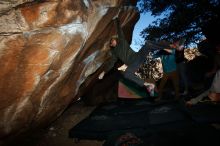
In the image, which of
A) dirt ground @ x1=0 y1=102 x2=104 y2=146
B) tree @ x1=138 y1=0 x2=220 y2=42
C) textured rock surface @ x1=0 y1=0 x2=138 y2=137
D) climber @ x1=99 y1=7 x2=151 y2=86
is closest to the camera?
textured rock surface @ x1=0 y1=0 x2=138 y2=137

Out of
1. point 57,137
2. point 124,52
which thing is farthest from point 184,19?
point 57,137

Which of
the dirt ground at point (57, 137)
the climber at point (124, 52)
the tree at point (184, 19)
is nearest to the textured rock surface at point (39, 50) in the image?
the dirt ground at point (57, 137)

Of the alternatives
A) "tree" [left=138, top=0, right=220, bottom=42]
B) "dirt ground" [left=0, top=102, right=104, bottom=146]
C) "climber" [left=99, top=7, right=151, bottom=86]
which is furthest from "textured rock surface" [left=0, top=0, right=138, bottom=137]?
"tree" [left=138, top=0, right=220, bottom=42]

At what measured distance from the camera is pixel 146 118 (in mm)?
6934

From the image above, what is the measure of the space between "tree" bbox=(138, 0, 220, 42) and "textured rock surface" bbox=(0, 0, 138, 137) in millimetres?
5811

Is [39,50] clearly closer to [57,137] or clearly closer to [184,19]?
[57,137]

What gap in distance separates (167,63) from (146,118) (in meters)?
2.35

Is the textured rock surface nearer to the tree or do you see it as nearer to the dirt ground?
the dirt ground

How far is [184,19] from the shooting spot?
11633mm

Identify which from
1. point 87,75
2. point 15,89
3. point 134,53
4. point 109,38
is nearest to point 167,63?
point 134,53

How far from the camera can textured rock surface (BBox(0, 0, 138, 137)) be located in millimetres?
4867

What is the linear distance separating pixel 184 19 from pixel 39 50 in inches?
326

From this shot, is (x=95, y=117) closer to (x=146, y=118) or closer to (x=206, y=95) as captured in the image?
(x=146, y=118)

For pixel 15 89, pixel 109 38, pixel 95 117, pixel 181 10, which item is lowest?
pixel 95 117
